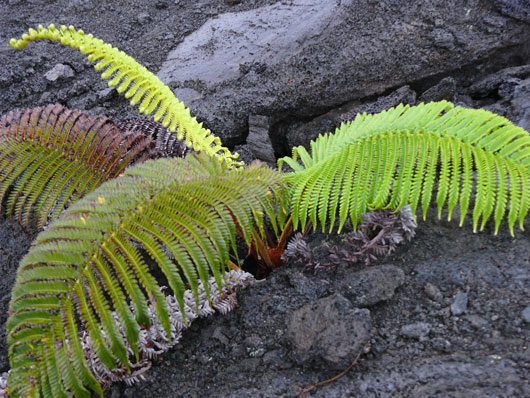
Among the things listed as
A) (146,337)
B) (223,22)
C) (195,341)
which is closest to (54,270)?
(146,337)

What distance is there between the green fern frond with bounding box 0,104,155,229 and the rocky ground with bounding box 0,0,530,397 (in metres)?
0.38

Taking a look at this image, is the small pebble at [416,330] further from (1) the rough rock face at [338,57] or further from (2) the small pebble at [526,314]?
(1) the rough rock face at [338,57]

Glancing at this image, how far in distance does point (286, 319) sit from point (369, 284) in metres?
0.34

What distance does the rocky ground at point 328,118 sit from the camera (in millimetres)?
1613

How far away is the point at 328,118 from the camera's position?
3.07 m

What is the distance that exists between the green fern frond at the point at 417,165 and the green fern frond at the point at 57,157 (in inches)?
35.5

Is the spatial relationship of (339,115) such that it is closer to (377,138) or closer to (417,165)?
(377,138)

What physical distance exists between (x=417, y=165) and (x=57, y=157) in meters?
1.62

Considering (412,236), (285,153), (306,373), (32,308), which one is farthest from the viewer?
(285,153)

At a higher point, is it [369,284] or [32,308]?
[32,308]

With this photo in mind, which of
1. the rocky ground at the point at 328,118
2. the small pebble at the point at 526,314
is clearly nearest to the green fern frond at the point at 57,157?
the rocky ground at the point at 328,118

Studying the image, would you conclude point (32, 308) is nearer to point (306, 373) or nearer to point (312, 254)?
point (306, 373)

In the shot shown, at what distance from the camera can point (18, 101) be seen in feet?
10.7

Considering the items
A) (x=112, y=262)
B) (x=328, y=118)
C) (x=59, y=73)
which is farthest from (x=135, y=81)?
(x=59, y=73)
